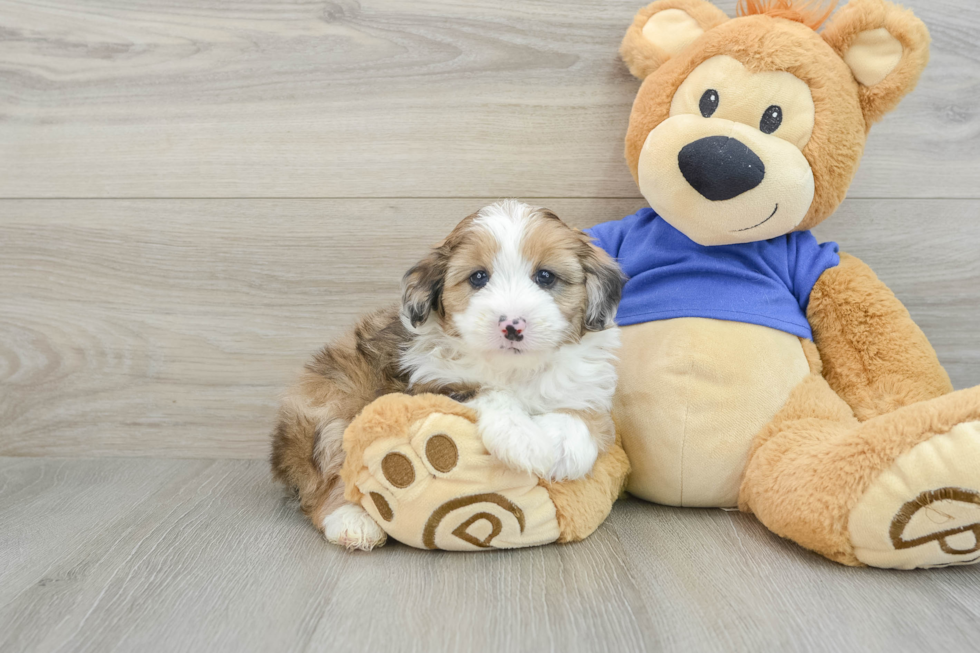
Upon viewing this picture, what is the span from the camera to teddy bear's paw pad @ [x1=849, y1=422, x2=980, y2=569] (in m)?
1.14

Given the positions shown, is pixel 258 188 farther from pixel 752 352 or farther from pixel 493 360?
pixel 752 352

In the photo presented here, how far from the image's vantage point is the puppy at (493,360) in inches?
49.6

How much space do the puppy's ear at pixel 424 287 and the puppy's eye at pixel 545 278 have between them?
188mm

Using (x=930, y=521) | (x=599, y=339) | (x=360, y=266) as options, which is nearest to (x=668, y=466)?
(x=599, y=339)

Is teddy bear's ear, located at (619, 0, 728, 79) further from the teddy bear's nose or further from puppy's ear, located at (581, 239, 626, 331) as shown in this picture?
puppy's ear, located at (581, 239, 626, 331)

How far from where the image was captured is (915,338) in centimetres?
155

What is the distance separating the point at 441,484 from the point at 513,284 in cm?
40

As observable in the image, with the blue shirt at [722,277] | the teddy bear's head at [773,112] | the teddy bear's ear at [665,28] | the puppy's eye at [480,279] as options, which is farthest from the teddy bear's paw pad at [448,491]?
the teddy bear's ear at [665,28]

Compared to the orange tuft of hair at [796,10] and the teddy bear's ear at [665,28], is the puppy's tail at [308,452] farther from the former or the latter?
the orange tuft of hair at [796,10]

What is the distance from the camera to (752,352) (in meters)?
1.52

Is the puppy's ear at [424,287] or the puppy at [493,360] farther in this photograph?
the puppy's ear at [424,287]

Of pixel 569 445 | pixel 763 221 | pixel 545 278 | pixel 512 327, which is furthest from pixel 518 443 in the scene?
pixel 763 221

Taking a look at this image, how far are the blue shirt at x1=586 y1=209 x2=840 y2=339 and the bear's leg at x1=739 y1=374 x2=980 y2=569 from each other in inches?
13.7

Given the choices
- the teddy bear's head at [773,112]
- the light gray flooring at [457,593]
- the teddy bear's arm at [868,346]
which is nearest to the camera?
the light gray flooring at [457,593]
